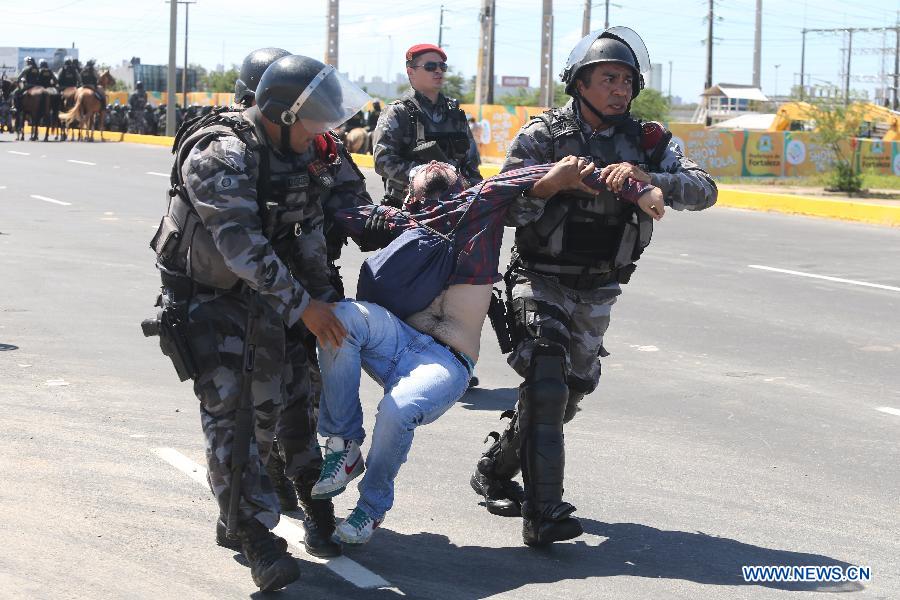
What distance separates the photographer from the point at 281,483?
215 inches

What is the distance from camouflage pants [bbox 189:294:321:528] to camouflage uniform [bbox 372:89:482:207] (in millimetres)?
3414

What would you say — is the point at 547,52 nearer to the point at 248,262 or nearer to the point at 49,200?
the point at 49,200

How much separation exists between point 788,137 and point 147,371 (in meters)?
26.6

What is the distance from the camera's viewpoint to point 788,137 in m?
32.7

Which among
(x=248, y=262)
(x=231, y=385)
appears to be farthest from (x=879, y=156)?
(x=248, y=262)

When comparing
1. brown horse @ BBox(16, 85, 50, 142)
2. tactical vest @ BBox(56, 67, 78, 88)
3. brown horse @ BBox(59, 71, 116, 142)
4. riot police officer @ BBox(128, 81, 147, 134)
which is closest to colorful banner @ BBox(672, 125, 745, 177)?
brown horse @ BBox(59, 71, 116, 142)

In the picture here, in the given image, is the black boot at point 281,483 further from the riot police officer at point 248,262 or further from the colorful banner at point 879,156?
the colorful banner at point 879,156

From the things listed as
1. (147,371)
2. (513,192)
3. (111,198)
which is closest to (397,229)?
(513,192)

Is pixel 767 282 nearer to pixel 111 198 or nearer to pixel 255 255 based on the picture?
pixel 255 255

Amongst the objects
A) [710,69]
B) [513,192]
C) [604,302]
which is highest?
[710,69]

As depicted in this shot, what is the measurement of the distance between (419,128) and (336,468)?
378 centimetres

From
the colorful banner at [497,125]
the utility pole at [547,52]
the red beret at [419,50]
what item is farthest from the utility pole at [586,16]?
the red beret at [419,50]

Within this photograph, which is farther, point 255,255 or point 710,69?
point 710,69

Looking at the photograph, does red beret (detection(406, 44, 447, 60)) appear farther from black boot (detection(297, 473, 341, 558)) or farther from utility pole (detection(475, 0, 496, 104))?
utility pole (detection(475, 0, 496, 104))
